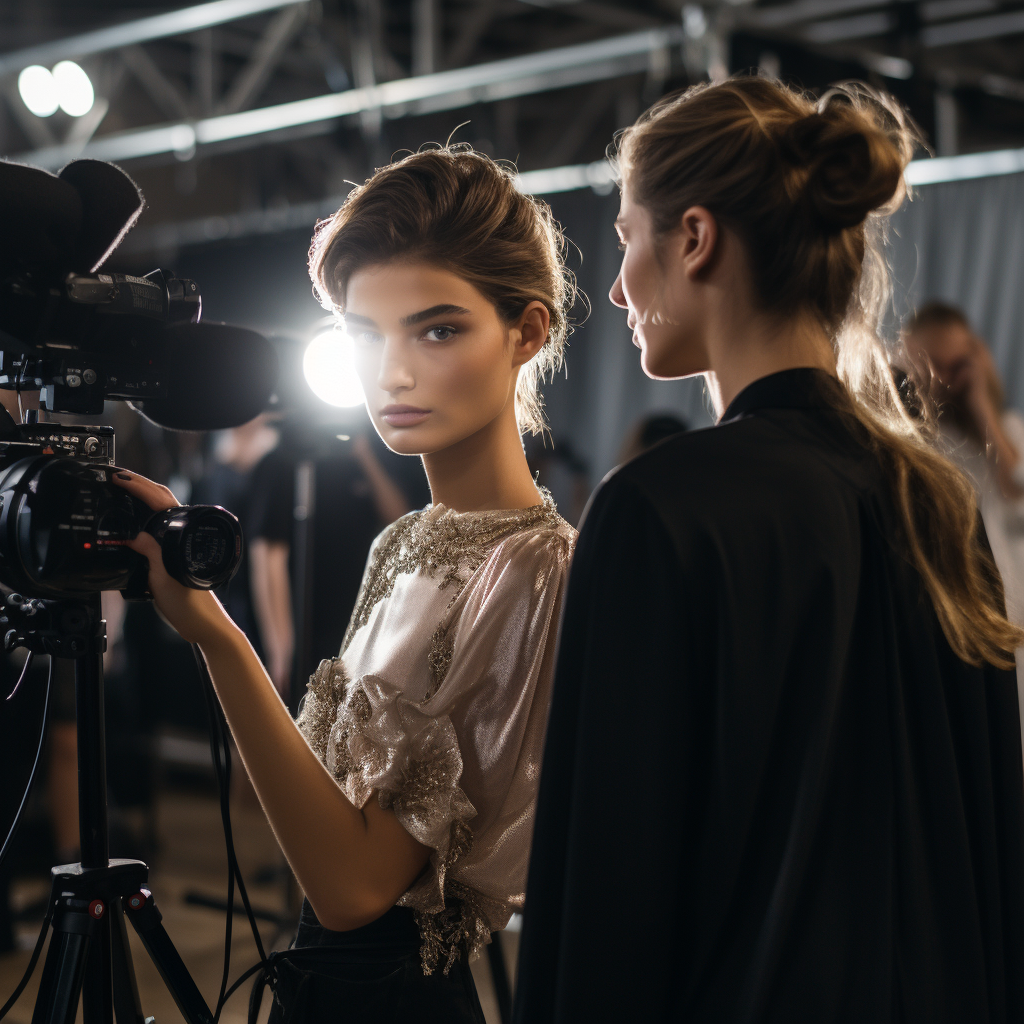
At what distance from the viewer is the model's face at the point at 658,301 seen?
756 mm

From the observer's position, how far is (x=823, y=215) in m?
0.73

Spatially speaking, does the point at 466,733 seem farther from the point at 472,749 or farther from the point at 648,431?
the point at 648,431

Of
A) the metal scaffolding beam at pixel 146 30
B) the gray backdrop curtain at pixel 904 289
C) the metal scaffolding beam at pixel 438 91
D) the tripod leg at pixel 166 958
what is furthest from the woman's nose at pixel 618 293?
the metal scaffolding beam at pixel 146 30

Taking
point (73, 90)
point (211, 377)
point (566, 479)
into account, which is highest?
point (73, 90)

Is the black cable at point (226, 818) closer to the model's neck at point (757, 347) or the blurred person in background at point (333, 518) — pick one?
the model's neck at point (757, 347)

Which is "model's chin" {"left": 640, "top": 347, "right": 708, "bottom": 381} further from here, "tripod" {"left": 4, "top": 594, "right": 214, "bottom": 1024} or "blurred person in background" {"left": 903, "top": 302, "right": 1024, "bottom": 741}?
"blurred person in background" {"left": 903, "top": 302, "right": 1024, "bottom": 741}

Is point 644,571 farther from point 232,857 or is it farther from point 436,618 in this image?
point 232,857

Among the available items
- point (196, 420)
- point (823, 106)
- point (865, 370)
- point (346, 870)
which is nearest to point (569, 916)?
point (346, 870)

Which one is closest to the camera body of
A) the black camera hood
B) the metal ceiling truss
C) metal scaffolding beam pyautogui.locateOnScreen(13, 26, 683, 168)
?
the black camera hood

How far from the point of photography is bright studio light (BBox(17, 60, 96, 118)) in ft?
16.6

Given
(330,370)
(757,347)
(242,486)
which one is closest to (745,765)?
(757,347)

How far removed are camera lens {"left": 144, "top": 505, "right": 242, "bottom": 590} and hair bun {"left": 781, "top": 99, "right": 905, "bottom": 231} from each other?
0.50 meters

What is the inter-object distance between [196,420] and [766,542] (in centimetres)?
68

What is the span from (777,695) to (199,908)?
2931 mm
